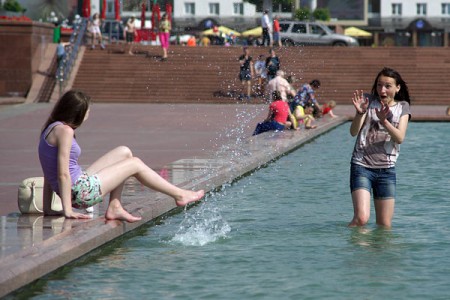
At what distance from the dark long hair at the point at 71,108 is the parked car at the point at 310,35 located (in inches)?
1814

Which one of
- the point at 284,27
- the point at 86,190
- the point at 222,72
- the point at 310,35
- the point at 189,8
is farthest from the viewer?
the point at 189,8

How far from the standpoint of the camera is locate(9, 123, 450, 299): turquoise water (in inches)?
300

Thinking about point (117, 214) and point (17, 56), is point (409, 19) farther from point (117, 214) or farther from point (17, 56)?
point (117, 214)

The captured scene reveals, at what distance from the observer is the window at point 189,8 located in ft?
344

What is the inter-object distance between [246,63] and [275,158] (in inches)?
767

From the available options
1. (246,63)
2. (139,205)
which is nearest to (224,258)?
(139,205)

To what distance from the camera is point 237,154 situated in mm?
16453

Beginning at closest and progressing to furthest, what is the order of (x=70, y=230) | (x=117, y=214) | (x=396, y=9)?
1. (x=70, y=230)
2. (x=117, y=214)
3. (x=396, y=9)

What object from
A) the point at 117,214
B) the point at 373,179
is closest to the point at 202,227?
the point at 117,214

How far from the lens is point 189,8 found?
10569 cm

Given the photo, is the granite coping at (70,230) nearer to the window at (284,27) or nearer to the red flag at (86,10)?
the red flag at (86,10)

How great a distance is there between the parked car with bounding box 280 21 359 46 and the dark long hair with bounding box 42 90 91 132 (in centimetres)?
4607

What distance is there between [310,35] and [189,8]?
48.9 meters

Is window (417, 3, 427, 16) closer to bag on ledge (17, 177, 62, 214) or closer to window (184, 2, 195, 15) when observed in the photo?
window (184, 2, 195, 15)
